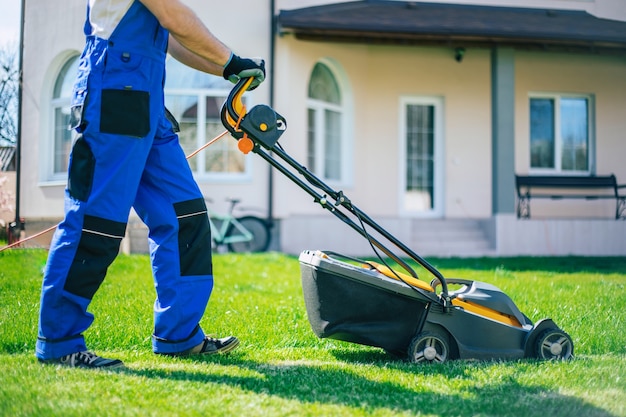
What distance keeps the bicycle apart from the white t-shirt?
23.8 feet

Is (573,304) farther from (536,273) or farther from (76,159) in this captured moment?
(76,159)

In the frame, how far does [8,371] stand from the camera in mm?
2994

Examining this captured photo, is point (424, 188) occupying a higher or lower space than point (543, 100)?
lower

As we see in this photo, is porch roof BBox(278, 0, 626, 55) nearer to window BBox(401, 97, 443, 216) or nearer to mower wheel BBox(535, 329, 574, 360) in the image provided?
window BBox(401, 97, 443, 216)

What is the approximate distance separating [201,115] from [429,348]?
7984 millimetres

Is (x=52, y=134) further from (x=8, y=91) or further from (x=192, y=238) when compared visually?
(x=192, y=238)

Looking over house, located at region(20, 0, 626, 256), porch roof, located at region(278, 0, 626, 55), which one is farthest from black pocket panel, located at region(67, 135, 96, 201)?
porch roof, located at region(278, 0, 626, 55)

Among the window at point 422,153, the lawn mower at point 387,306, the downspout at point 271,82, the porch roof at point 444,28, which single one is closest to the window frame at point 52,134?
the downspout at point 271,82

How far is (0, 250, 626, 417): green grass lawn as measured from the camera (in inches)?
101

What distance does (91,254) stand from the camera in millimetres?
3088

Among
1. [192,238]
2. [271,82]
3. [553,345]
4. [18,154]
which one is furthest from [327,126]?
[553,345]

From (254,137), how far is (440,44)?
8515 mm

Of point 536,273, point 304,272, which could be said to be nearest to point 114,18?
point 304,272

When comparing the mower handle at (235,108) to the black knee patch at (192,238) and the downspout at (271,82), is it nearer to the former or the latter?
the black knee patch at (192,238)
